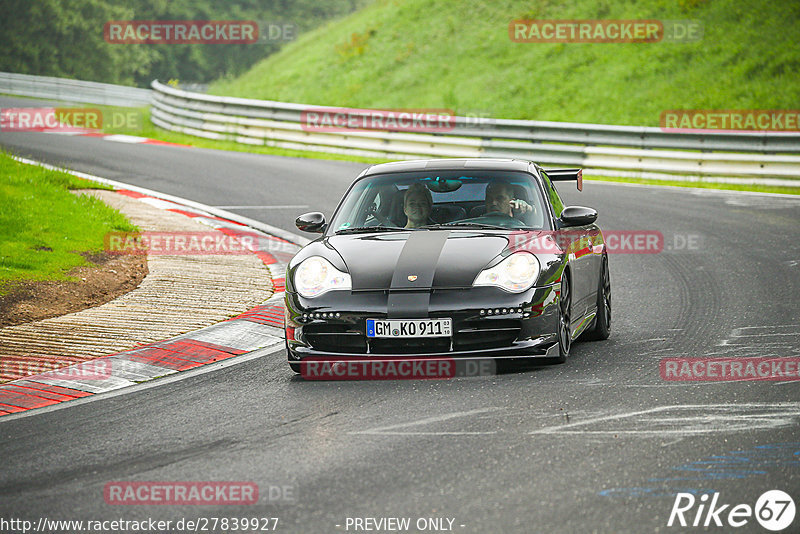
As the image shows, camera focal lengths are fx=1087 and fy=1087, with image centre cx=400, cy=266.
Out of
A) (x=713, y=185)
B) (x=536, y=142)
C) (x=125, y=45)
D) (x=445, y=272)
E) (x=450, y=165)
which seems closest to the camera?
(x=445, y=272)

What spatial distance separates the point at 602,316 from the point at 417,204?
5.82ft

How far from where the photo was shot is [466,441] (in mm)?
5645

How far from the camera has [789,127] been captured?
79.7 feet

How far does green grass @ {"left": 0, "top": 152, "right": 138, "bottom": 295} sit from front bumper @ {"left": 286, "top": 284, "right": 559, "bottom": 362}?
4.06 metres

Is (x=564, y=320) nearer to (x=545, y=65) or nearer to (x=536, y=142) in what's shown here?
(x=536, y=142)

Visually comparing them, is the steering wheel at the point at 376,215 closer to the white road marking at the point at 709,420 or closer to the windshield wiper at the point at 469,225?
the windshield wiper at the point at 469,225

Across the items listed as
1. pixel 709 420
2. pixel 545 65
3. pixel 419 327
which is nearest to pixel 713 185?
pixel 545 65

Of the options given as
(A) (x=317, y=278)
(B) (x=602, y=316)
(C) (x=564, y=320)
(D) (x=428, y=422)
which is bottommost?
(D) (x=428, y=422)

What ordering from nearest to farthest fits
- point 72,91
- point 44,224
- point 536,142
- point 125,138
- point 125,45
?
point 44,224, point 536,142, point 125,138, point 72,91, point 125,45

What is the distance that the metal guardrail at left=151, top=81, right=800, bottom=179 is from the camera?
20.2m

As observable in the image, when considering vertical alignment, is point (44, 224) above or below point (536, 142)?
below

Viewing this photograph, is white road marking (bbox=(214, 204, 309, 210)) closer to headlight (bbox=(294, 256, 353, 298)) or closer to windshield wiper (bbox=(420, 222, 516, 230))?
windshield wiper (bbox=(420, 222, 516, 230))

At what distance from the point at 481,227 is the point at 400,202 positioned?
727 millimetres

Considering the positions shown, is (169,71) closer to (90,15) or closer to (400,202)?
(90,15)
